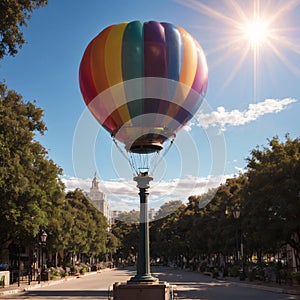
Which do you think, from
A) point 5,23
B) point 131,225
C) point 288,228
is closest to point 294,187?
point 288,228

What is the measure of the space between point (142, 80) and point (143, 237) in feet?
16.4

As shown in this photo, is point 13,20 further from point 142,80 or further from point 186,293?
point 186,293

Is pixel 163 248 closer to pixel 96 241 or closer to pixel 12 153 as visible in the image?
pixel 96 241

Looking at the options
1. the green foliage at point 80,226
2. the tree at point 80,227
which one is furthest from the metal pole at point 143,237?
the tree at point 80,227

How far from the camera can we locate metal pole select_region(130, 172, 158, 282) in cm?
1395

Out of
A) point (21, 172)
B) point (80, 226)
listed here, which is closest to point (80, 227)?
point (80, 226)

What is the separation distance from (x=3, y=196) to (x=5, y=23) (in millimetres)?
15859

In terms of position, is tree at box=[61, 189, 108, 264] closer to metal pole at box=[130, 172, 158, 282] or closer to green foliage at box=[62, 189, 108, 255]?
green foliage at box=[62, 189, 108, 255]

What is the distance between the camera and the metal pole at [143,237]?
13953 mm

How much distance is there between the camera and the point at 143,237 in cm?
1444

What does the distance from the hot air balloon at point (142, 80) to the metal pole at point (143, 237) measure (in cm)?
118

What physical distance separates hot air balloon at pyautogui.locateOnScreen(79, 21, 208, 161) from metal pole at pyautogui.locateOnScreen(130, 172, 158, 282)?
1180 mm

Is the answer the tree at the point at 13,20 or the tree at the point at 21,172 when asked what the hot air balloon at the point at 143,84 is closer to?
the tree at the point at 13,20

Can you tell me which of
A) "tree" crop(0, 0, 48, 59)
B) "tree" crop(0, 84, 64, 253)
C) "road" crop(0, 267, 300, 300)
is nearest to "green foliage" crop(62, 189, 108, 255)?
"tree" crop(0, 84, 64, 253)
